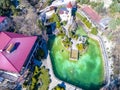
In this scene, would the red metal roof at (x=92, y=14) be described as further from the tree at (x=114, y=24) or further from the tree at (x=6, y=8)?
the tree at (x=6, y=8)

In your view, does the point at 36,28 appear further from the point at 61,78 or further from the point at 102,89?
the point at 102,89

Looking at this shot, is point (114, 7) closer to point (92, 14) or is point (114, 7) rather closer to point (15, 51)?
point (92, 14)

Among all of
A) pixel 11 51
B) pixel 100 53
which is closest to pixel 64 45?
pixel 100 53

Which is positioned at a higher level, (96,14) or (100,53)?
(96,14)

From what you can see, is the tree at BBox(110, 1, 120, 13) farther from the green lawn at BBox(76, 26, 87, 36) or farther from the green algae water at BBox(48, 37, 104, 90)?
the green algae water at BBox(48, 37, 104, 90)

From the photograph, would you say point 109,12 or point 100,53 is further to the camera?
point 109,12

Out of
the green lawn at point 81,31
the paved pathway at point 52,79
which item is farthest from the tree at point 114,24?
the paved pathway at point 52,79

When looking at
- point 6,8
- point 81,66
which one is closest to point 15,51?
point 81,66
